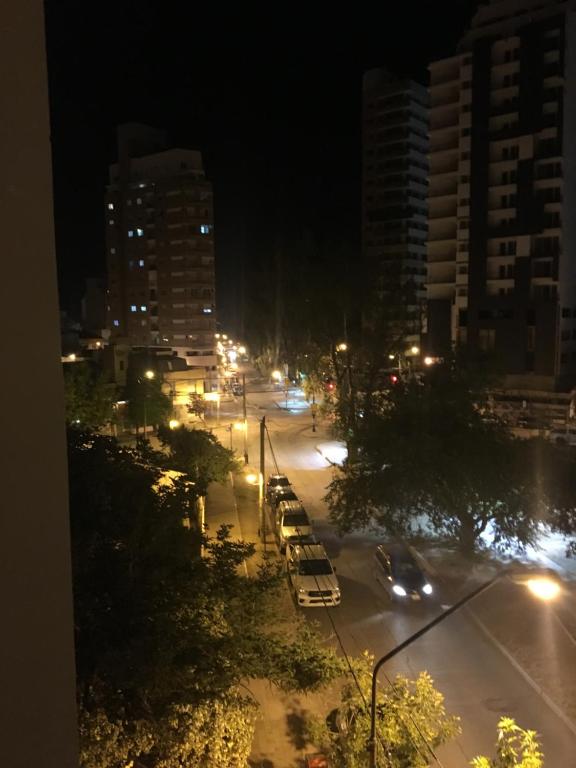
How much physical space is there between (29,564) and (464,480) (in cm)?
1259

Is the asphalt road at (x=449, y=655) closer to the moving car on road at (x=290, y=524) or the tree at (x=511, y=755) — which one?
the moving car on road at (x=290, y=524)

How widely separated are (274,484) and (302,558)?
7.08 m

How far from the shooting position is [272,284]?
5175 cm

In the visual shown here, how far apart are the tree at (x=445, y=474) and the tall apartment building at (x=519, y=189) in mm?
22173

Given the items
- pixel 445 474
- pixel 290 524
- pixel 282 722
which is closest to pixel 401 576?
pixel 445 474

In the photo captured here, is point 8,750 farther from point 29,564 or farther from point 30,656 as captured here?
point 29,564

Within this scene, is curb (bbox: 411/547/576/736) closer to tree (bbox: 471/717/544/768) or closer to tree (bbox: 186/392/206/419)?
tree (bbox: 471/717/544/768)

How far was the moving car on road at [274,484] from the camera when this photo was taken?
796 inches

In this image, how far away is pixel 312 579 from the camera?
12945mm

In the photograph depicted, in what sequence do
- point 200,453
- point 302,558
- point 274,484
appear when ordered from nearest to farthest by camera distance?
point 302,558
point 200,453
point 274,484

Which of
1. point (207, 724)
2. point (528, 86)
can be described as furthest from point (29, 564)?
point (528, 86)

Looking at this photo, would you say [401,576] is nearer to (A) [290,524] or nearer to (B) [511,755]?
(A) [290,524]

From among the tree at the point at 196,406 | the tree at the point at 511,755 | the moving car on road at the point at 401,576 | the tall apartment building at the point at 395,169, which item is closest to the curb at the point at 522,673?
the moving car on road at the point at 401,576

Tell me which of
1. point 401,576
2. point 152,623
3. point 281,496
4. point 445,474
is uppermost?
point 152,623
